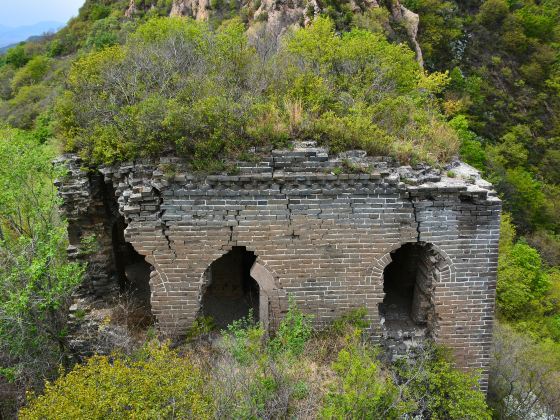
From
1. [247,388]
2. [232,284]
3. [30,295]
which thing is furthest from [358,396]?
[30,295]

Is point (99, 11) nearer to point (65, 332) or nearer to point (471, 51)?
point (471, 51)

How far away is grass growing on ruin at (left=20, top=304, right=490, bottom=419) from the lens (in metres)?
4.30

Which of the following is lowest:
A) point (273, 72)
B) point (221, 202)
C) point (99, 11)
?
point (221, 202)

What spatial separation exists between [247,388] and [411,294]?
13.8 ft

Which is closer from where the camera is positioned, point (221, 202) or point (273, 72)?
point (221, 202)

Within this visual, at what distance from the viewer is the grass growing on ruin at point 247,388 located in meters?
4.30

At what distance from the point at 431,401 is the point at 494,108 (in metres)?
30.2

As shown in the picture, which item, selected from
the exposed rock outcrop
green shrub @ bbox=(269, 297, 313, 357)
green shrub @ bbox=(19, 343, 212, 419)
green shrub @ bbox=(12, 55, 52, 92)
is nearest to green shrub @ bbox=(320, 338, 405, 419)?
green shrub @ bbox=(269, 297, 313, 357)

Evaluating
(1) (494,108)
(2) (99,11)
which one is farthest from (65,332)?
(2) (99,11)

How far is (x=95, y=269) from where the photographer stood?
7375mm

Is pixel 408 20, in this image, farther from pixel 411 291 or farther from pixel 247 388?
pixel 247 388

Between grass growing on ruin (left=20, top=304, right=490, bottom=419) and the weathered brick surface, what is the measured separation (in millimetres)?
709

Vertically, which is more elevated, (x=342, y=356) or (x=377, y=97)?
(x=377, y=97)

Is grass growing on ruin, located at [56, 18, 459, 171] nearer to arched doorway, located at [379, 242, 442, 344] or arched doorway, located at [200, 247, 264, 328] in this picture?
arched doorway, located at [379, 242, 442, 344]
